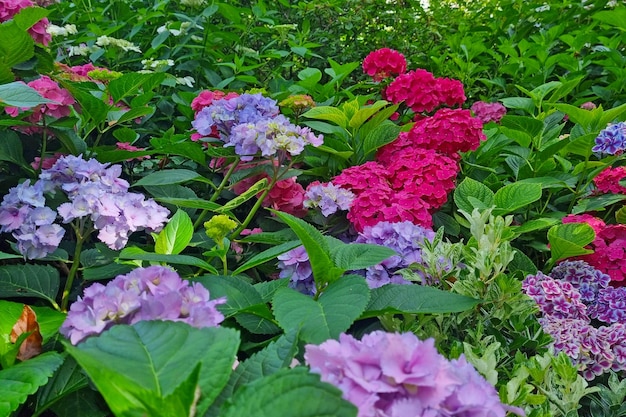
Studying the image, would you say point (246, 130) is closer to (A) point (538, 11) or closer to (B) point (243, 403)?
(B) point (243, 403)

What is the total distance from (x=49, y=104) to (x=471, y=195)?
1125 millimetres

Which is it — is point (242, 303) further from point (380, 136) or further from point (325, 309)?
point (380, 136)

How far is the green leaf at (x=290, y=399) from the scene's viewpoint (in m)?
0.52

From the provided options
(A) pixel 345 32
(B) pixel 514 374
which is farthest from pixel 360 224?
(A) pixel 345 32

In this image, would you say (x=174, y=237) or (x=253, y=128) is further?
(x=253, y=128)

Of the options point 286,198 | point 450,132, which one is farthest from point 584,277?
point 286,198

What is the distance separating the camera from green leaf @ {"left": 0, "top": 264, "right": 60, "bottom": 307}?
118cm

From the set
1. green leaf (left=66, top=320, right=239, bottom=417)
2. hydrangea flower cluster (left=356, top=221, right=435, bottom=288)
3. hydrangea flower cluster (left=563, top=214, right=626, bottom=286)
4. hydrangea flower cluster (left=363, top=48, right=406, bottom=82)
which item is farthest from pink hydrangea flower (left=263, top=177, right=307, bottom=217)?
hydrangea flower cluster (left=363, top=48, right=406, bottom=82)

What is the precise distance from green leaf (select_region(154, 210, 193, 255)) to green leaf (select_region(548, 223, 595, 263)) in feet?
3.05

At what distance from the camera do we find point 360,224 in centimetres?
161

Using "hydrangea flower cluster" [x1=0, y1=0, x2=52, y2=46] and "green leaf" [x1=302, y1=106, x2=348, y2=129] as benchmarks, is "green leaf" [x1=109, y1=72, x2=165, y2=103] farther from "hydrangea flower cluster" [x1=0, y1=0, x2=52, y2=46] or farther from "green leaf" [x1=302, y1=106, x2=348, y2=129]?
"green leaf" [x1=302, y1=106, x2=348, y2=129]

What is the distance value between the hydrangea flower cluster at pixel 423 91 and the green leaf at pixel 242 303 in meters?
1.46

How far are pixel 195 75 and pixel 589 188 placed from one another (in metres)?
1.75

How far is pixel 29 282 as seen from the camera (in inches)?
46.9
